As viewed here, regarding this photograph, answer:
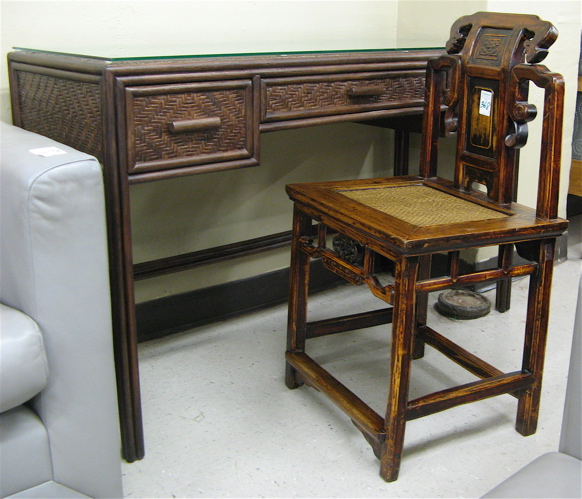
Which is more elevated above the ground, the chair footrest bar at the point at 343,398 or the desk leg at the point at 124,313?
the desk leg at the point at 124,313

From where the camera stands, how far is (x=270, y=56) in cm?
157

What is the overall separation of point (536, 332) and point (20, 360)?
1.07 meters

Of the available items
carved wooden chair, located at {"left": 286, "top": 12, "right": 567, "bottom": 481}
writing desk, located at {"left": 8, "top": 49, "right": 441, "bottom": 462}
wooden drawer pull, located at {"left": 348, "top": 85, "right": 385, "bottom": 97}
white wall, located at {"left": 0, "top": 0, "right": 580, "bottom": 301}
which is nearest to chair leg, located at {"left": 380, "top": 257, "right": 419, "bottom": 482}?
carved wooden chair, located at {"left": 286, "top": 12, "right": 567, "bottom": 481}

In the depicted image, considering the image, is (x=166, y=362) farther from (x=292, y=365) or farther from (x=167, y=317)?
(x=292, y=365)

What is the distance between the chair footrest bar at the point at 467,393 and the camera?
1.45 metres

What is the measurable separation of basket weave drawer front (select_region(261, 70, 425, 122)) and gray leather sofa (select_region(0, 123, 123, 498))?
1.72 feet

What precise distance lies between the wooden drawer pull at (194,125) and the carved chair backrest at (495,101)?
0.58 m

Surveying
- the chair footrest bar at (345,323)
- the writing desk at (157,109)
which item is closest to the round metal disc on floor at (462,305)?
the chair footrest bar at (345,323)

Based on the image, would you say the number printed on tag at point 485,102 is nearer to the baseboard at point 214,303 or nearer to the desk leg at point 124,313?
the desk leg at point 124,313

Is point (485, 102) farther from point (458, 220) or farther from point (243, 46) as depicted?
point (243, 46)

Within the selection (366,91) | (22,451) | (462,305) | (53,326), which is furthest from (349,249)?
(462,305)

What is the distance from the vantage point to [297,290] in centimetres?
172

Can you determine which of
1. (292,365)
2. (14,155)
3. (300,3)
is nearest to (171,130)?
(14,155)

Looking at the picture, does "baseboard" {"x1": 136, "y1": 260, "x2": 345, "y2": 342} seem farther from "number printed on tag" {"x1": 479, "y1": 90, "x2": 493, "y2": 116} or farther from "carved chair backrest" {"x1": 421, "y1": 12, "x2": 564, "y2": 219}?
"number printed on tag" {"x1": 479, "y1": 90, "x2": 493, "y2": 116}
